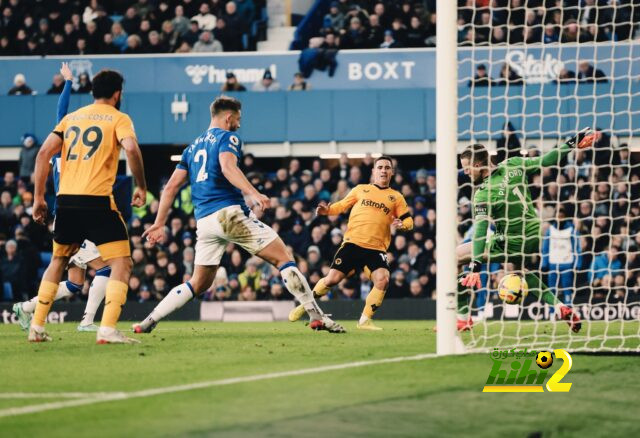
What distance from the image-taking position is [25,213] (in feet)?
68.1

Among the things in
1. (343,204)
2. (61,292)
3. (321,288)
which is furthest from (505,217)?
(61,292)

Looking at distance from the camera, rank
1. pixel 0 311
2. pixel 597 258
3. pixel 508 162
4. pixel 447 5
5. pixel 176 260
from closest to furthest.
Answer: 1. pixel 447 5
2. pixel 508 162
3. pixel 597 258
4. pixel 0 311
5. pixel 176 260

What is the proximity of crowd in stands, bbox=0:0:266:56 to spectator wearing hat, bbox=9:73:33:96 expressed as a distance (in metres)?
0.70

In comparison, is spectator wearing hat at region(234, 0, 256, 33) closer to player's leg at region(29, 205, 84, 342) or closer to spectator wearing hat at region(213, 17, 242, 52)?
spectator wearing hat at region(213, 17, 242, 52)

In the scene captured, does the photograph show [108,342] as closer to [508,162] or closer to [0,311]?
[508,162]

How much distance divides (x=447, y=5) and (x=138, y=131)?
1601cm

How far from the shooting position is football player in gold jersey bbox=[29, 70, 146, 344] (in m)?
8.98

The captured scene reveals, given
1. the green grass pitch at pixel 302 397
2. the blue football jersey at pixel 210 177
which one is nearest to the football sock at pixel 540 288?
the green grass pitch at pixel 302 397

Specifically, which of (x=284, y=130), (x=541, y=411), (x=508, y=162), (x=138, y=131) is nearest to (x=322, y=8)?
(x=284, y=130)

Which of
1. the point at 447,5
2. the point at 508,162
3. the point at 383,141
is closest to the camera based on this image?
the point at 447,5

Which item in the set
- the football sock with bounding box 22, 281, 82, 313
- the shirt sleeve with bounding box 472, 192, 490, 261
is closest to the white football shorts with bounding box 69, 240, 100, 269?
the football sock with bounding box 22, 281, 82, 313

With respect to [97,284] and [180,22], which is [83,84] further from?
[97,284]

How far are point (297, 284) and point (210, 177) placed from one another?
126cm

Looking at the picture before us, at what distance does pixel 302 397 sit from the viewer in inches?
229
